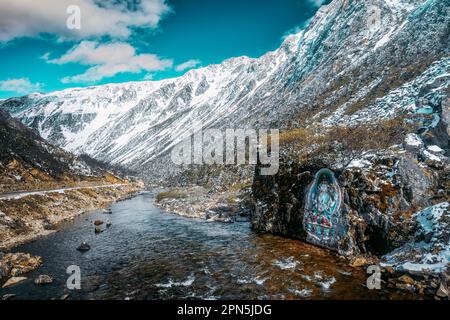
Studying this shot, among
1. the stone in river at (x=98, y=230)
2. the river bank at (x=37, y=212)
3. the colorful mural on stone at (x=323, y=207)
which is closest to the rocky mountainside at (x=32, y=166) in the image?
the river bank at (x=37, y=212)

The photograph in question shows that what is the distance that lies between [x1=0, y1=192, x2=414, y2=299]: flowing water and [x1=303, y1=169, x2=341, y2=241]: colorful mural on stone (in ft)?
7.35

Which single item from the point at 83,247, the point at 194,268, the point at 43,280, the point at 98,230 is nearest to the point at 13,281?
the point at 43,280

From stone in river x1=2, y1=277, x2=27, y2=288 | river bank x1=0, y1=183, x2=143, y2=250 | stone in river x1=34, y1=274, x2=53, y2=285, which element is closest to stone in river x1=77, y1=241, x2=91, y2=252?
river bank x1=0, y1=183, x2=143, y2=250

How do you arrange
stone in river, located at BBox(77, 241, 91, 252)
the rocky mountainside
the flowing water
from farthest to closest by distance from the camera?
1. the rocky mountainside
2. stone in river, located at BBox(77, 241, 91, 252)
3. the flowing water

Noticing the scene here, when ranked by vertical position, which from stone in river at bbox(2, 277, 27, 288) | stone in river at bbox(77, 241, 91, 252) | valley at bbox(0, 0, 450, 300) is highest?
valley at bbox(0, 0, 450, 300)

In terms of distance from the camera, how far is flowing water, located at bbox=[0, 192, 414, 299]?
2647cm

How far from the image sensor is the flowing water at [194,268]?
1042 inches

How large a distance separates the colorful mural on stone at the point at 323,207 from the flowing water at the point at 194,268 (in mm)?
2239

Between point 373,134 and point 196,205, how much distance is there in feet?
152

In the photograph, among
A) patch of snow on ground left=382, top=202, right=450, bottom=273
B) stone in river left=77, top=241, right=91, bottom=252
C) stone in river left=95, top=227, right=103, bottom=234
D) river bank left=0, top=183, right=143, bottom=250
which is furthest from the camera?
stone in river left=95, top=227, right=103, bottom=234

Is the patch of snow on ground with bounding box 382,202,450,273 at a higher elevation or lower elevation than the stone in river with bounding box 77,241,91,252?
higher

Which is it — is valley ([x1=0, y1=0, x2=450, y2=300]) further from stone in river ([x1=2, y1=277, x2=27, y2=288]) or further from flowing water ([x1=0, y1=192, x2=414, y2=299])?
stone in river ([x1=2, y1=277, x2=27, y2=288])
